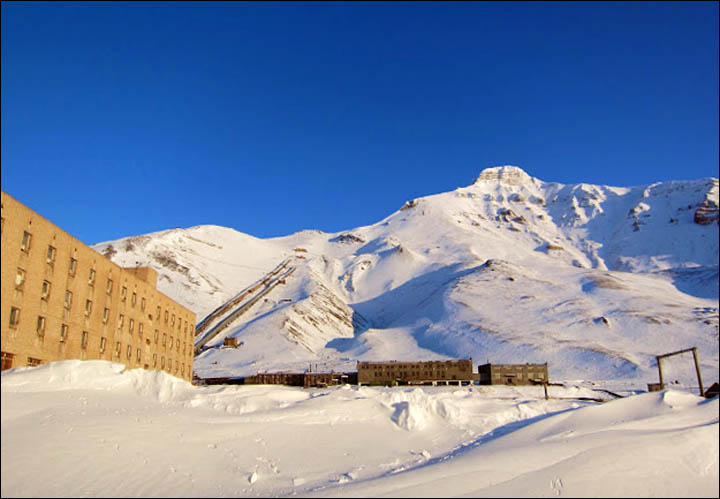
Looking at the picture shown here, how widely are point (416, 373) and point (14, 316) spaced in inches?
2329

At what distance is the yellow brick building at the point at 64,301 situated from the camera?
25641mm

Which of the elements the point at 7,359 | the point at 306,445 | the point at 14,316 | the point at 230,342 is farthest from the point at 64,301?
the point at 230,342

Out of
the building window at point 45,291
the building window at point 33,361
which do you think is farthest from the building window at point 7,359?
the building window at point 45,291

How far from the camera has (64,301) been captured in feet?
101

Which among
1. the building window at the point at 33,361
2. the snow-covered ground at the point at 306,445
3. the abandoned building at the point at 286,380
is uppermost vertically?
the building window at the point at 33,361

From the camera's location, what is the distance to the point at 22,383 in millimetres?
20641

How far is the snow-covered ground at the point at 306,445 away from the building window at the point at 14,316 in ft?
15.6

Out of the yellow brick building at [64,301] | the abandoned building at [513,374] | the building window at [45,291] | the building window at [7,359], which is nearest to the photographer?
the building window at [7,359]

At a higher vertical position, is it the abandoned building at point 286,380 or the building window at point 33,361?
the building window at point 33,361

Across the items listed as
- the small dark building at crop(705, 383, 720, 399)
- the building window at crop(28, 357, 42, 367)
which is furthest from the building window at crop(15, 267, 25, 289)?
the small dark building at crop(705, 383, 720, 399)

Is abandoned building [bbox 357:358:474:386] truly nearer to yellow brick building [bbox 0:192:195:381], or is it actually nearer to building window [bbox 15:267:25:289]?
yellow brick building [bbox 0:192:195:381]

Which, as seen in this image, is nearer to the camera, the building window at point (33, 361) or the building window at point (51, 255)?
the building window at point (33, 361)

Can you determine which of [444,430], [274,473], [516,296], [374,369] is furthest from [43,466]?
[516,296]

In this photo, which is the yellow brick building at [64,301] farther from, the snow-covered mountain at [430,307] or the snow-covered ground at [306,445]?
the snow-covered mountain at [430,307]
